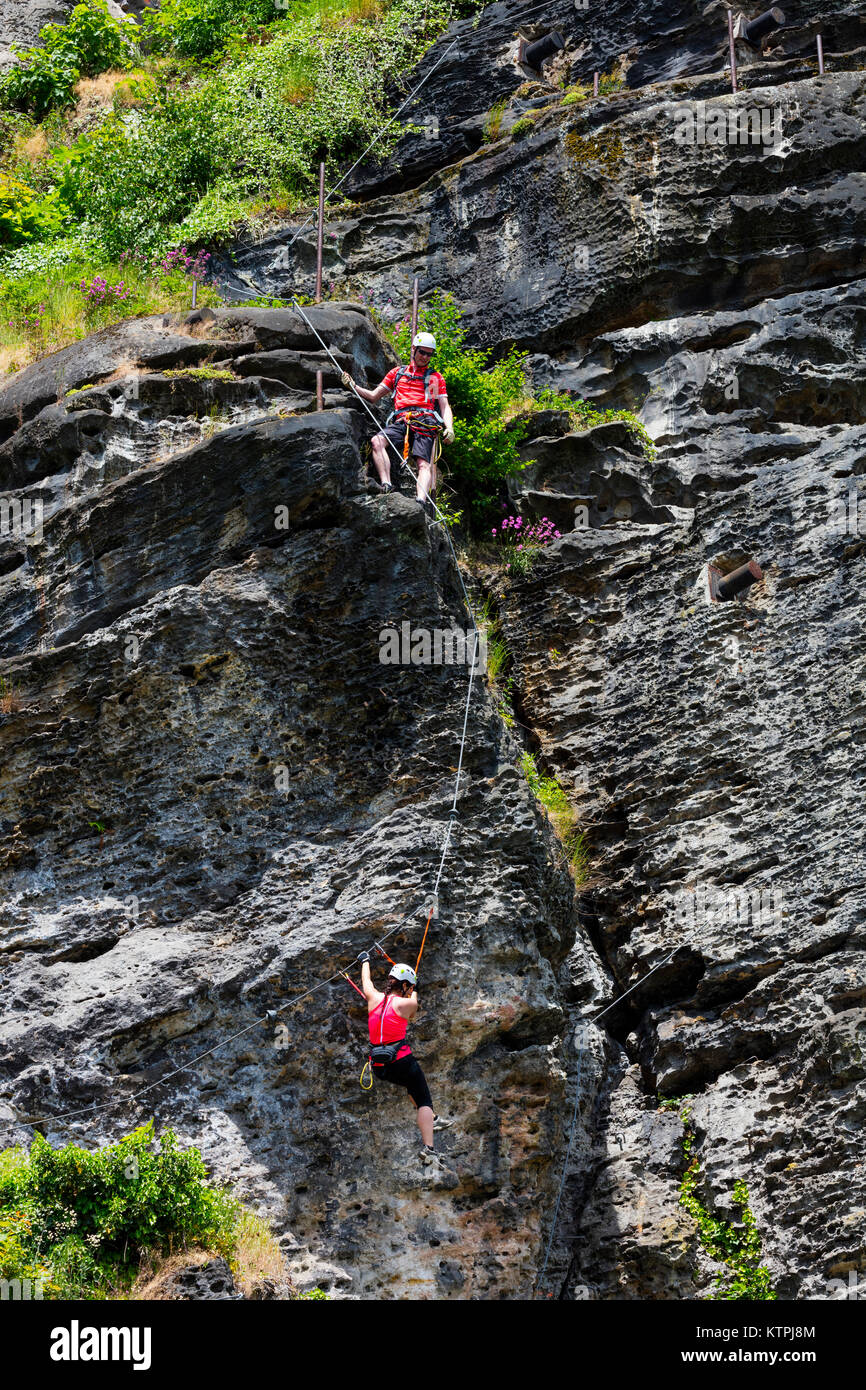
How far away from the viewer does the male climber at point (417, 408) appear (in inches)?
512

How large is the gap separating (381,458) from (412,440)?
66cm

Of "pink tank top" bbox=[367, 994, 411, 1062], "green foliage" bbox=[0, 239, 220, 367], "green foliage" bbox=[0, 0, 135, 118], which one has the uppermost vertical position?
"green foliage" bbox=[0, 0, 135, 118]

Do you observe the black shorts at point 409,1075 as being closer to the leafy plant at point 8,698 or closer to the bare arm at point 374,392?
the leafy plant at point 8,698

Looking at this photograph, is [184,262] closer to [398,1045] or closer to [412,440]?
[412,440]

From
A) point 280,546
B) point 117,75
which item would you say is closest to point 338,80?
point 117,75

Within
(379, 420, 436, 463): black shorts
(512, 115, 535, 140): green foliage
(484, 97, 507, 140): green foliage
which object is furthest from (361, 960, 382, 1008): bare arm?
(484, 97, 507, 140): green foliage

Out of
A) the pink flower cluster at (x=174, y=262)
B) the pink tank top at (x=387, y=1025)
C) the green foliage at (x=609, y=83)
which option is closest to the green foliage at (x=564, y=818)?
the pink tank top at (x=387, y=1025)

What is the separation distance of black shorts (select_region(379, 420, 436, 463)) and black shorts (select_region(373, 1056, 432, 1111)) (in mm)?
5393

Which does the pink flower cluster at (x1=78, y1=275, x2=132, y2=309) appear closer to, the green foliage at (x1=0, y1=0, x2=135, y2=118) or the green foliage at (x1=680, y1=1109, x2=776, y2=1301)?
the green foliage at (x1=0, y1=0, x2=135, y2=118)

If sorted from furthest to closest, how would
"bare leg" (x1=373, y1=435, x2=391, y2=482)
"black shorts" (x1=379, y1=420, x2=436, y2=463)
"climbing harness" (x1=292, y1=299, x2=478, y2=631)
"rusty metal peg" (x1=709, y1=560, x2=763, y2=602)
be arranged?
"rusty metal peg" (x1=709, y1=560, x2=763, y2=602), "black shorts" (x1=379, y1=420, x2=436, y2=463), "climbing harness" (x1=292, y1=299, x2=478, y2=631), "bare leg" (x1=373, y1=435, x2=391, y2=482)

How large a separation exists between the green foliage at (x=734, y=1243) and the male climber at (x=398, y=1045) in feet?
7.49

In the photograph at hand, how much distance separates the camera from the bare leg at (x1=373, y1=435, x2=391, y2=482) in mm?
12557

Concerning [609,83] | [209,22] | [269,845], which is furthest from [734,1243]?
[209,22]

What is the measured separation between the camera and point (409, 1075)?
1042cm
